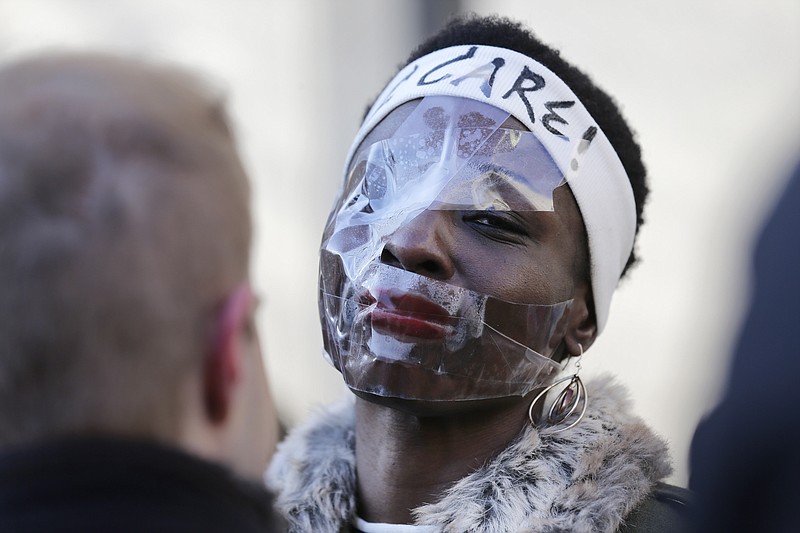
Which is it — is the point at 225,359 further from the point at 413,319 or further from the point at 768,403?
the point at 413,319

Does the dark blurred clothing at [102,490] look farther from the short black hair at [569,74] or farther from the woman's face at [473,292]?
the short black hair at [569,74]

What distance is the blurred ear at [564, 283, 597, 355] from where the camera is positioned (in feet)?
7.88

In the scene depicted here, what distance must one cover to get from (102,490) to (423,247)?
1.17 meters

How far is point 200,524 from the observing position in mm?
1138

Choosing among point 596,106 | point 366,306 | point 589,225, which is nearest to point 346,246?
point 366,306

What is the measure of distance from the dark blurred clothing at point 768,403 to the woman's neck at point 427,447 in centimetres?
110

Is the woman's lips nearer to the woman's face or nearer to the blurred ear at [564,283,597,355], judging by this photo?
the woman's face

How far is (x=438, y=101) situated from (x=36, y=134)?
4.46 ft

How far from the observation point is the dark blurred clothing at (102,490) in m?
1.09

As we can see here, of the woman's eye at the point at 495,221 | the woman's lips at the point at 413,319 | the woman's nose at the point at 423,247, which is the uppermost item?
the woman's eye at the point at 495,221

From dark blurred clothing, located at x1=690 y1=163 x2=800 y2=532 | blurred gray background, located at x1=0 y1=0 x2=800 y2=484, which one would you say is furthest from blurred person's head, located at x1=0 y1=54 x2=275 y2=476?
blurred gray background, located at x1=0 y1=0 x2=800 y2=484

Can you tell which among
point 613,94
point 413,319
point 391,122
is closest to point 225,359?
point 413,319

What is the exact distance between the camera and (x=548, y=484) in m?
2.07

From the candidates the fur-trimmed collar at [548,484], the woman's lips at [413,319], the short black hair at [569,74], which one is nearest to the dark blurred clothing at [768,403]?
the fur-trimmed collar at [548,484]
